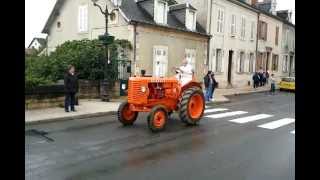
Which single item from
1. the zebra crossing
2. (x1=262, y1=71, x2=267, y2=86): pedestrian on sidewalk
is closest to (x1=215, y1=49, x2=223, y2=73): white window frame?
(x1=262, y1=71, x2=267, y2=86): pedestrian on sidewalk

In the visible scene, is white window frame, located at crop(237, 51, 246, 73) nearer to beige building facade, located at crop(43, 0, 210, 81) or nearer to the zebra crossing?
beige building facade, located at crop(43, 0, 210, 81)

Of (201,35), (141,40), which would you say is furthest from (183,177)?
(201,35)

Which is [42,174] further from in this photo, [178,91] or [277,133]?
[277,133]

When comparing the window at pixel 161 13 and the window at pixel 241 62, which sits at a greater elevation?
the window at pixel 161 13

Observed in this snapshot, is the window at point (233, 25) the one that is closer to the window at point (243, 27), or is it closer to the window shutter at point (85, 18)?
the window at point (243, 27)

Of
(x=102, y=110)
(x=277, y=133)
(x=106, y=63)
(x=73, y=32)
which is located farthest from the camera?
(x=73, y=32)

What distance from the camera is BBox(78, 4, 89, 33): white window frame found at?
72.5 feet

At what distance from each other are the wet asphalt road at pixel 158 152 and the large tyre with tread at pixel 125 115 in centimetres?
22

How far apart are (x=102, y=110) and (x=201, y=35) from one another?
1313cm

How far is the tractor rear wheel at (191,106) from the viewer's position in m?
9.67

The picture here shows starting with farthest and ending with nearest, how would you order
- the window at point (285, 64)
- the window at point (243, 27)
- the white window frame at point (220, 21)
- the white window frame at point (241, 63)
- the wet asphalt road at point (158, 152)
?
the window at point (285, 64) → the white window frame at point (241, 63) → the window at point (243, 27) → the white window frame at point (220, 21) → the wet asphalt road at point (158, 152)

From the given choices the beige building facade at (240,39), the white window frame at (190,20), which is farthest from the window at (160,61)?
the beige building facade at (240,39)
